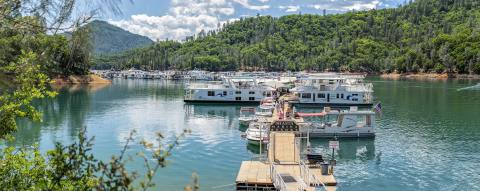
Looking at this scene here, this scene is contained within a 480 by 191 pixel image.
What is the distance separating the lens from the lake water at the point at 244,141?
3672 centimetres

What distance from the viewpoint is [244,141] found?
5269 cm

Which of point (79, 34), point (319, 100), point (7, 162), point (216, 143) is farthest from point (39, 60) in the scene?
point (319, 100)

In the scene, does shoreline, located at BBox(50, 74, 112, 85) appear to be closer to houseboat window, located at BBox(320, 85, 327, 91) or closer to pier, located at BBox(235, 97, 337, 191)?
houseboat window, located at BBox(320, 85, 327, 91)

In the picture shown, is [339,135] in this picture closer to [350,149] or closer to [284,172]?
[350,149]

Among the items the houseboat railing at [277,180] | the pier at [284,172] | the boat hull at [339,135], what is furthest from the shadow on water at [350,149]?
the houseboat railing at [277,180]

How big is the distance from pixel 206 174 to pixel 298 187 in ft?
36.8

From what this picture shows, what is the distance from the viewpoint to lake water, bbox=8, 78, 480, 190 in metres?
36.7

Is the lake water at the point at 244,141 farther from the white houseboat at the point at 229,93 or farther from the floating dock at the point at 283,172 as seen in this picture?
the white houseboat at the point at 229,93

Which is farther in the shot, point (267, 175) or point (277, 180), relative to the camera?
point (267, 175)

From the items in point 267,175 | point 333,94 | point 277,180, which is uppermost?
point 333,94

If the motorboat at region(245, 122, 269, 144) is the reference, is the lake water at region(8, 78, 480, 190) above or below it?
below

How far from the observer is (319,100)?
301 ft

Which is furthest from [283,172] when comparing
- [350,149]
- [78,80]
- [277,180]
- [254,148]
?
[78,80]

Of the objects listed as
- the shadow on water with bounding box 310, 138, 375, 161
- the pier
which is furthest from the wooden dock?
the shadow on water with bounding box 310, 138, 375, 161
